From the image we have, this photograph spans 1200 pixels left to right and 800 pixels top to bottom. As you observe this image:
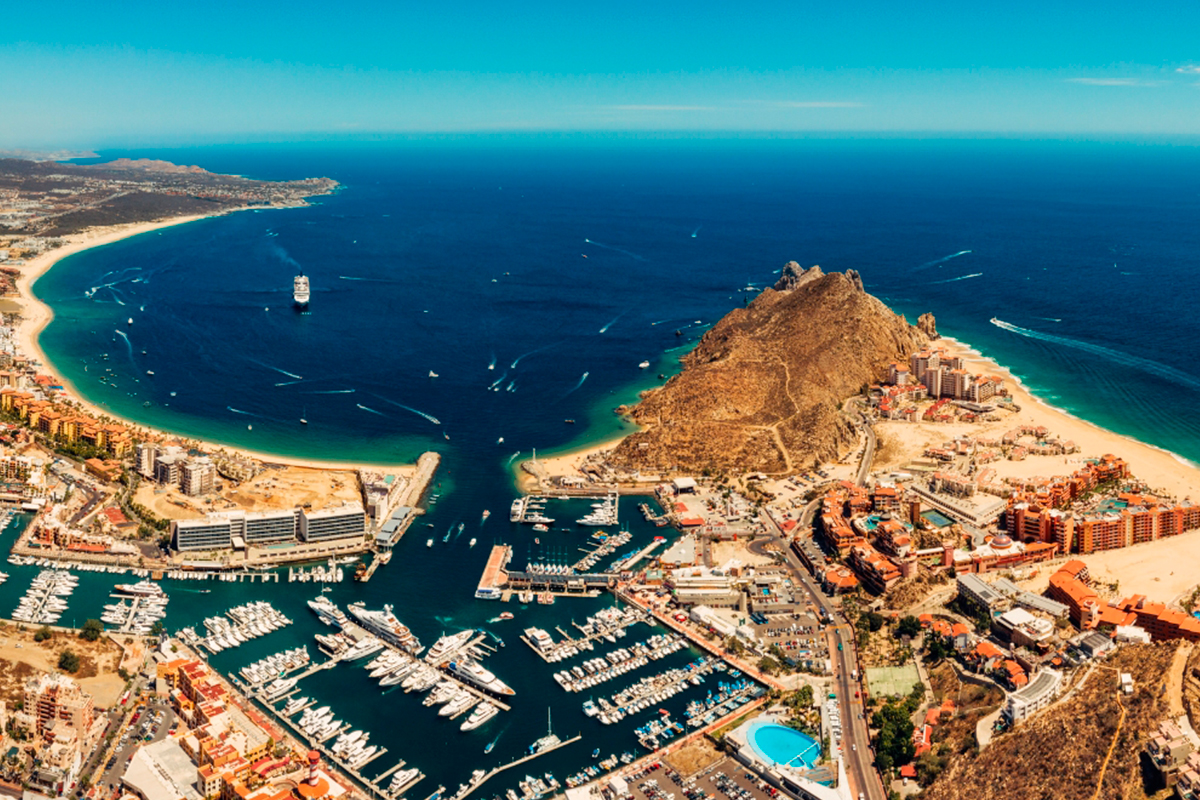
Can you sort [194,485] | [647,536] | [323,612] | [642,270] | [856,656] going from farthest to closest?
[642,270] → [194,485] → [647,536] → [323,612] → [856,656]

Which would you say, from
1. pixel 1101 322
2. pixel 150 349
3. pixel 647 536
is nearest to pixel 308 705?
pixel 647 536

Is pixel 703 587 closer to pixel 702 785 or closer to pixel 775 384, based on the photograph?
pixel 702 785

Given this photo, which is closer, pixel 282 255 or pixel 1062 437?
pixel 1062 437

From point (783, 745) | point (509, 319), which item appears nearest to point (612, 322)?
point (509, 319)

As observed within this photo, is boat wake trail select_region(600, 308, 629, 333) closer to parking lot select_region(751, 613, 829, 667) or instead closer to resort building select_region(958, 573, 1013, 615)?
parking lot select_region(751, 613, 829, 667)

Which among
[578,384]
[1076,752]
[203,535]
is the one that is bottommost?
[203,535]

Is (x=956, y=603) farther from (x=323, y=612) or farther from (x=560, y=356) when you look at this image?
(x=560, y=356)

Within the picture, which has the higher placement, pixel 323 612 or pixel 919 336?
pixel 919 336
